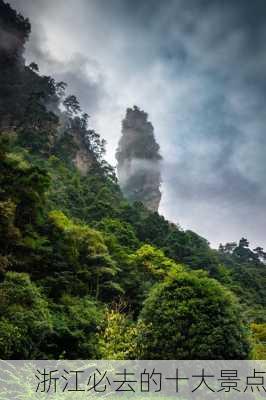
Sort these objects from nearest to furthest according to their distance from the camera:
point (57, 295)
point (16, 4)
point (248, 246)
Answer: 1. point (57, 295)
2. point (16, 4)
3. point (248, 246)

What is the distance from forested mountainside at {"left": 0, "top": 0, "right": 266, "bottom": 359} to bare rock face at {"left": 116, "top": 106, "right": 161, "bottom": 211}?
127 feet

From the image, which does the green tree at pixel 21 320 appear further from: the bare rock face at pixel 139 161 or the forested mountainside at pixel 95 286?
the bare rock face at pixel 139 161

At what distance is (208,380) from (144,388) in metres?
1.53

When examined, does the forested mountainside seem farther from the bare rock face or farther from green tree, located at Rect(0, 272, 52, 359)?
the bare rock face

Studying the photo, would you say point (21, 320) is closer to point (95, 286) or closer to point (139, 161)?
point (95, 286)

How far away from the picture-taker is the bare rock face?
83.0 m

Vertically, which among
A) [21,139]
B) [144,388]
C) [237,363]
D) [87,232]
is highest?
[21,139]

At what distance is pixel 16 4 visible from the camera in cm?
5706

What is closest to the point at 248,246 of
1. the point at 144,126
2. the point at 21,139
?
the point at 144,126

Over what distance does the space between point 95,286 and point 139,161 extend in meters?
62.8

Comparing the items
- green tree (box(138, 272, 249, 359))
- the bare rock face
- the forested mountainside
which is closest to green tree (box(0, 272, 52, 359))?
the forested mountainside

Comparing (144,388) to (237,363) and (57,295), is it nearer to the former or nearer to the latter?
(237,363)

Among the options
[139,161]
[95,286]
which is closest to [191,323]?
[95,286]

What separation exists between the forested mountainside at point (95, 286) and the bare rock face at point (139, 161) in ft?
127
